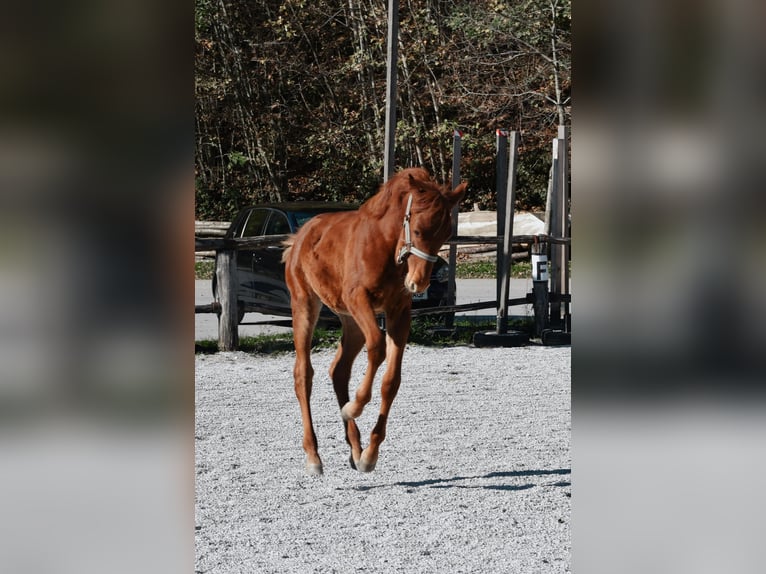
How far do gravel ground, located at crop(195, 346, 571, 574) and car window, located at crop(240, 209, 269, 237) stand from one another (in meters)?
1.71

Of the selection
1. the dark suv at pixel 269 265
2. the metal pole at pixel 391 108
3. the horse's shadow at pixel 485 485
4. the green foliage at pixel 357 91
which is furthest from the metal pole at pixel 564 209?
the green foliage at pixel 357 91

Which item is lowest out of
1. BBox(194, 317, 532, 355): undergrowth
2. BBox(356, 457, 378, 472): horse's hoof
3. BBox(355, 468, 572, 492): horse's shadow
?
BBox(355, 468, 572, 492): horse's shadow

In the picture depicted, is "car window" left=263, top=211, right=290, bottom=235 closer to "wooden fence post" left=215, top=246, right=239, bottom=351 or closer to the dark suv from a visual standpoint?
the dark suv

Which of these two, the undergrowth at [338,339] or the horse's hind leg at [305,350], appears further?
the undergrowth at [338,339]

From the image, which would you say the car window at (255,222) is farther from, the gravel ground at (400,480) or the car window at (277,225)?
the gravel ground at (400,480)

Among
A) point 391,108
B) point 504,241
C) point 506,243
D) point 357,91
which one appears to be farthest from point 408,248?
point 357,91

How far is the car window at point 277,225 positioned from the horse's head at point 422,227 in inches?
203

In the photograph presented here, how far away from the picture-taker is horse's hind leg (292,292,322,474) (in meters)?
4.80

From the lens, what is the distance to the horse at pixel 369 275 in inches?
161

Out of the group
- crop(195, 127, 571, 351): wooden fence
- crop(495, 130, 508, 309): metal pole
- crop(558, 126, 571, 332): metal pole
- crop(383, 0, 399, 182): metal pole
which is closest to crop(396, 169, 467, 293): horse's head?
crop(383, 0, 399, 182): metal pole

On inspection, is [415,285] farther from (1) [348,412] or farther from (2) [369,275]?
(1) [348,412]
